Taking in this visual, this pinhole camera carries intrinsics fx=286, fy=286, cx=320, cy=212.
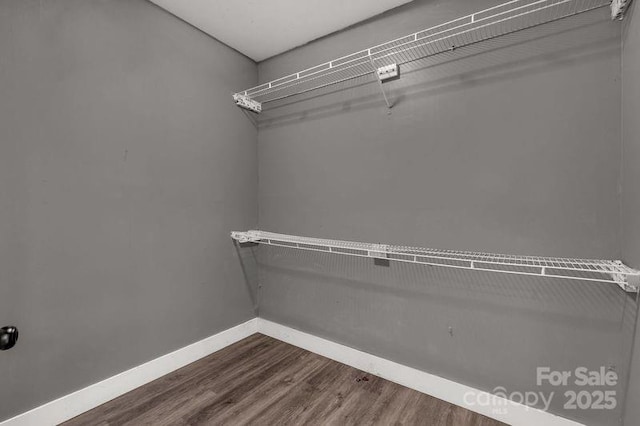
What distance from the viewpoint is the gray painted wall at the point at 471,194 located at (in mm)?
1215

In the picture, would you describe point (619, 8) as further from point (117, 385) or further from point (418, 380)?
point (117, 385)

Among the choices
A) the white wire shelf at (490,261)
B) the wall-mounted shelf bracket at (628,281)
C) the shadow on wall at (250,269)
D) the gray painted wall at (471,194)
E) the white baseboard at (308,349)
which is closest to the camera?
the wall-mounted shelf bracket at (628,281)

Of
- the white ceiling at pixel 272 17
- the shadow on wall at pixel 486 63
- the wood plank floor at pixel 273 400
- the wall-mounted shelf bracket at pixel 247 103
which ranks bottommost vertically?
the wood plank floor at pixel 273 400

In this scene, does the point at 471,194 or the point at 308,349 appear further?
the point at 308,349

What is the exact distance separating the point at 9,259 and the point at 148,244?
566mm

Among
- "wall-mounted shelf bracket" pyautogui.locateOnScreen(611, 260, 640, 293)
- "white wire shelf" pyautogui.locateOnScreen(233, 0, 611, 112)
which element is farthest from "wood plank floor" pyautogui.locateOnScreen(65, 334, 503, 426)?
"white wire shelf" pyautogui.locateOnScreen(233, 0, 611, 112)

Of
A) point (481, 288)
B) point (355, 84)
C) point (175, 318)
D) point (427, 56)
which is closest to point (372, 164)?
point (355, 84)

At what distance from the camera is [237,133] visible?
87.6 inches

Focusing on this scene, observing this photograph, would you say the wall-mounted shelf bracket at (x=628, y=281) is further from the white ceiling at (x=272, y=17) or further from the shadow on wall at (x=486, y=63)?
the white ceiling at (x=272, y=17)

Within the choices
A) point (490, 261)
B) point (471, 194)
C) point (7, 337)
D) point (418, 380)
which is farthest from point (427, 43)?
point (7, 337)

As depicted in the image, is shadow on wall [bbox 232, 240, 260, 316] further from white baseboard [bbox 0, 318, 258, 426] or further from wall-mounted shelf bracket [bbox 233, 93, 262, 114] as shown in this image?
wall-mounted shelf bracket [bbox 233, 93, 262, 114]

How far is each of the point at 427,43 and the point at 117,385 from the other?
2513 mm

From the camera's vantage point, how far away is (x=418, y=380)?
5.38 ft

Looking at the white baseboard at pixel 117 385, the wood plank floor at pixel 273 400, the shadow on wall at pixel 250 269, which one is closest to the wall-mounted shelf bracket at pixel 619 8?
the wood plank floor at pixel 273 400
